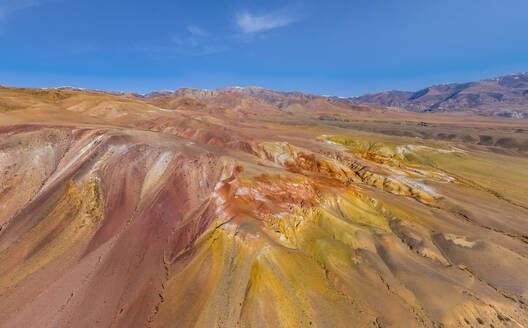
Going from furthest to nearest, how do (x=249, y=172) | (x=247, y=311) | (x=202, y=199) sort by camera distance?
(x=249, y=172) → (x=202, y=199) → (x=247, y=311)

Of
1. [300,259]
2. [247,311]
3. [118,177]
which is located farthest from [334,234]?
[118,177]

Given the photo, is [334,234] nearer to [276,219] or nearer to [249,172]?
[276,219]

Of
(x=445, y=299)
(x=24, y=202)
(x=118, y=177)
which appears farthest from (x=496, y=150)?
(x=24, y=202)

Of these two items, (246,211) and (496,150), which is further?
(496,150)

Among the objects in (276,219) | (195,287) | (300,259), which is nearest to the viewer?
(195,287)

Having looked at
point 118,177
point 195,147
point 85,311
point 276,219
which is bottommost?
point 85,311

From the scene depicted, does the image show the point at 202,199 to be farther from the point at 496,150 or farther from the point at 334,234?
the point at 496,150

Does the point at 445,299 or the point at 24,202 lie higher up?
the point at 24,202
